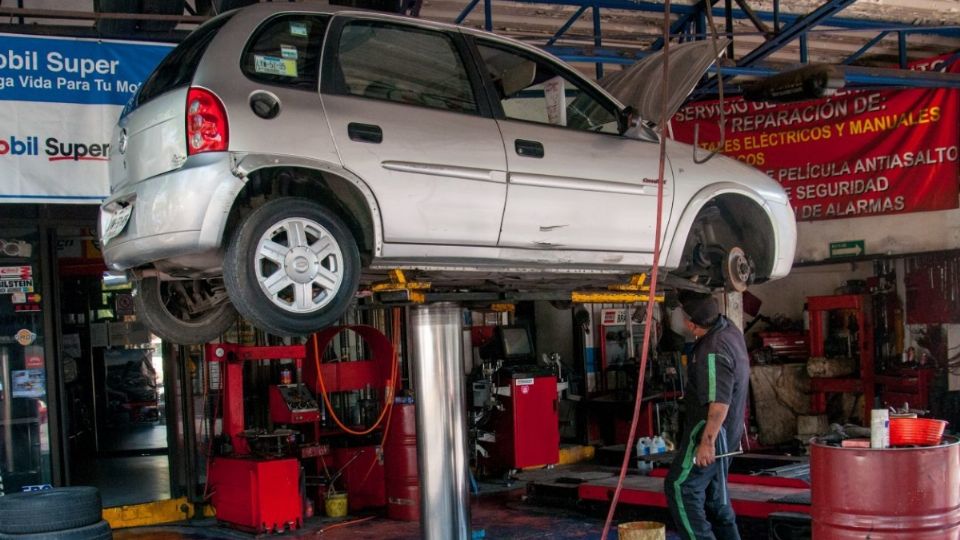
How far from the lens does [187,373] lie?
800cm

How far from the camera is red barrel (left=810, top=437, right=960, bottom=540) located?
4.30 m

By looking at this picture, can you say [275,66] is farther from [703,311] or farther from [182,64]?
[703,311]

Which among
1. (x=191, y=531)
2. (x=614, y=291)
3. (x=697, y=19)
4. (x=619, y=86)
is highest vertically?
(x=697, y=19)

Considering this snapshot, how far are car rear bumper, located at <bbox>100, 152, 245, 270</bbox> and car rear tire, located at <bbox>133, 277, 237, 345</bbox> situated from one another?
0.57 metres

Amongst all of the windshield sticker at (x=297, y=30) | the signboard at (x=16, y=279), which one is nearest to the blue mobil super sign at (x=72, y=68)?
the signboard at (x=16, y=279)

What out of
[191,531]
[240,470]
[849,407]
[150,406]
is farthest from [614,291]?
[150,406]

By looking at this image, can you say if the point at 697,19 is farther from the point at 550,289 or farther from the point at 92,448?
the point at 92,448

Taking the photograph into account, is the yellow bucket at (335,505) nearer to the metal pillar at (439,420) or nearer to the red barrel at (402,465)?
the red barrel at (402,465)

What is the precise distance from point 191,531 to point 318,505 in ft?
3.36

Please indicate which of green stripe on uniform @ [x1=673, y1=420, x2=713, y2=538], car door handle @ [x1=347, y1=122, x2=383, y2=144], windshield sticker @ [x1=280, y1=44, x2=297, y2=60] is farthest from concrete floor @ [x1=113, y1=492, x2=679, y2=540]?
windshield sticker @ [x1=280, y1=44, x2=297, y2=60]

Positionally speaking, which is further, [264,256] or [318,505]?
[318,505]

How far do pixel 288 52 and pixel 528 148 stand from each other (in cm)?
114

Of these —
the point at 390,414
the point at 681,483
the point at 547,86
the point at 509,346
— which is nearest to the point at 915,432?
the point at 681,483

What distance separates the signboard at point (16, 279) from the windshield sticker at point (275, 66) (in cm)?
438
